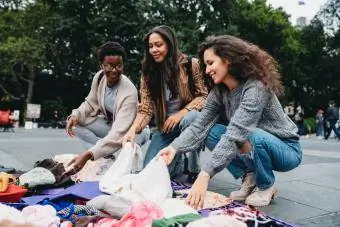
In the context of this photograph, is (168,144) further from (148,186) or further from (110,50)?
(148,186)

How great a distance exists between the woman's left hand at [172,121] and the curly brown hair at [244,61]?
90 cm

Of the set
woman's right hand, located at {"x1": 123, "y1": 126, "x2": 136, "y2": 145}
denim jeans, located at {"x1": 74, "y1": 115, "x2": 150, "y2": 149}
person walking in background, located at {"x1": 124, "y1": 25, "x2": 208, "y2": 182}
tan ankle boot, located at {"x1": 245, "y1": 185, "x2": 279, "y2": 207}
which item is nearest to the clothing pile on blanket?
woman's right hand, located at {"x1": 123, "y1": 126, "x2": 136, "y2": 145}

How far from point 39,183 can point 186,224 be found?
5.32 feet

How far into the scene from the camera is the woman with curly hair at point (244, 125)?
2.68 m

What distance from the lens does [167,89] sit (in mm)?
3879

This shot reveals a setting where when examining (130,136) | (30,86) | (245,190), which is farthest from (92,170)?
(30,86)

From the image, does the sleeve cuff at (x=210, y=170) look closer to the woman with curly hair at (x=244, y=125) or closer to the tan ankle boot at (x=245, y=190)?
the woman with curly hair at (x=244, y=125)

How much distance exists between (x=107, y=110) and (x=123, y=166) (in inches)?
50.1

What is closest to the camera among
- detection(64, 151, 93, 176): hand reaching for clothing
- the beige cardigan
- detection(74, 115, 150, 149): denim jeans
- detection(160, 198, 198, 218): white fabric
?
detection(160, 198, 198, 218): white fabric

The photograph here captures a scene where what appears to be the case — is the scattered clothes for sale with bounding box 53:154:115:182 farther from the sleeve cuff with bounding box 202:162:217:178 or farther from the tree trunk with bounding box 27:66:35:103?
the tree trunk with bounding box 27:66:35:103

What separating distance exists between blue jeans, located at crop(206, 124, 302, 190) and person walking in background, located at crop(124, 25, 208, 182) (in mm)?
618

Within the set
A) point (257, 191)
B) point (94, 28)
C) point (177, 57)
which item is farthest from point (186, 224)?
point (94, 28)

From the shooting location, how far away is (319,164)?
19.2 ft

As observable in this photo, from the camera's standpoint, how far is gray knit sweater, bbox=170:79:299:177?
8.63ft
